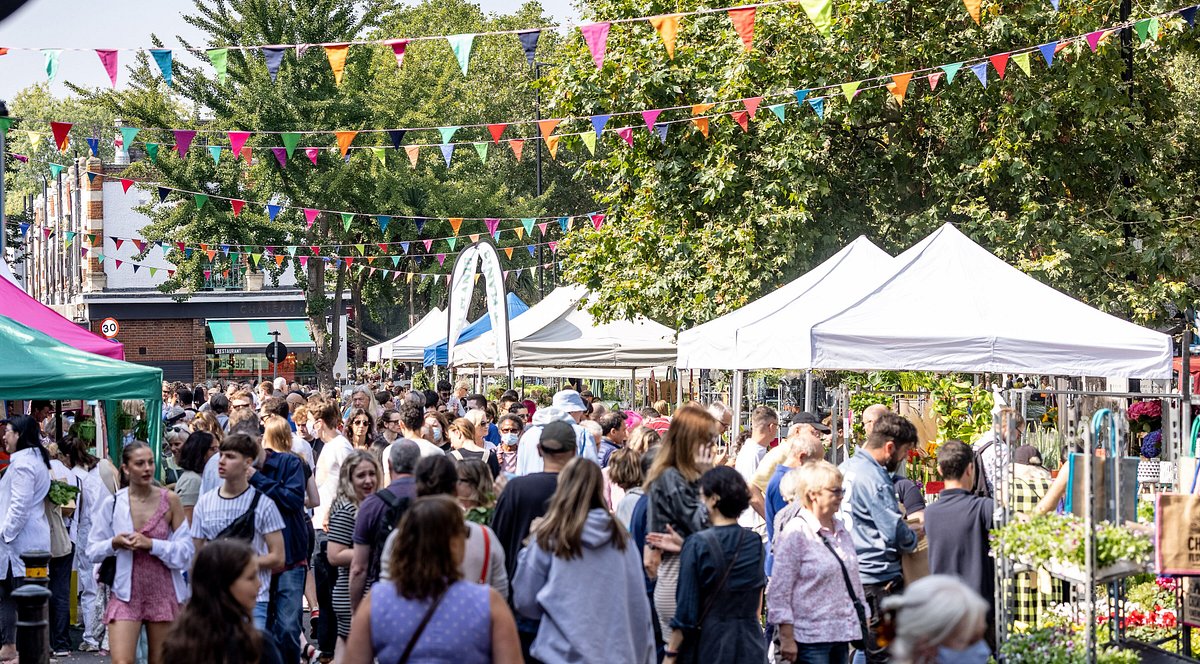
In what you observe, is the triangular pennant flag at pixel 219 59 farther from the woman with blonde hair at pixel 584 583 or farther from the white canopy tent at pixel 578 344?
the woman with blonde hair at pixel 584 583

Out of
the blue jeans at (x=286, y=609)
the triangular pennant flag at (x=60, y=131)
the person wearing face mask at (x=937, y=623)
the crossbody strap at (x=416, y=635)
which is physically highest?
the triangular pennant flag at (x=60, y=131)

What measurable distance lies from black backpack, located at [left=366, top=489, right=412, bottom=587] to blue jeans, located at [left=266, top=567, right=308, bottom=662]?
4.94 ft

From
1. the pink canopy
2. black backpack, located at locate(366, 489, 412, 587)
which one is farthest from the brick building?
black backpack, located at locate(366, 489, 412, 587)

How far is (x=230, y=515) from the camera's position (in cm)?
725

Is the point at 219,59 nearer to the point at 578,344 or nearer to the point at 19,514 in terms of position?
the point at 19,514

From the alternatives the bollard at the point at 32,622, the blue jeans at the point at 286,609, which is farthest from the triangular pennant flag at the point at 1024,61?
the bollard at the point at 32,622

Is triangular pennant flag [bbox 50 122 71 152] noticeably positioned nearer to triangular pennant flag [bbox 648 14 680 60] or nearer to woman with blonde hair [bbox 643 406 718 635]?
triangular pennant flag [bbox 648 14 680 60]

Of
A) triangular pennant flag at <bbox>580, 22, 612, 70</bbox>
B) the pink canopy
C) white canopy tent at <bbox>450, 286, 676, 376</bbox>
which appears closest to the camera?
triangular pennant flag at <bbox>580, 22, 612, 70</bbox>

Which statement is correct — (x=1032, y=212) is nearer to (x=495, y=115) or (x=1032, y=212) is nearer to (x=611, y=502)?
(x=611, y=502)

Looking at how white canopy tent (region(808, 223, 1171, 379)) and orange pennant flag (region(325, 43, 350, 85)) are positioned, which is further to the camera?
orange pennant flag (region(325, 43, 350, 85))

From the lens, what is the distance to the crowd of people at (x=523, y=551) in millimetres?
4383

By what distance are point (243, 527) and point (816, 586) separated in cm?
300

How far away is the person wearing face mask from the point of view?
350 cm

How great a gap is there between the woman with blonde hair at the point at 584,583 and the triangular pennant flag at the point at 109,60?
31.0 feet
